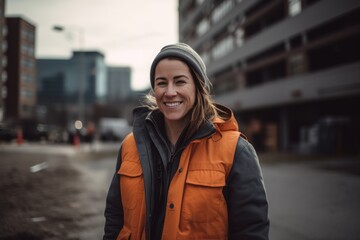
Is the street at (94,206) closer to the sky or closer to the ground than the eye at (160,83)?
closer to the ground

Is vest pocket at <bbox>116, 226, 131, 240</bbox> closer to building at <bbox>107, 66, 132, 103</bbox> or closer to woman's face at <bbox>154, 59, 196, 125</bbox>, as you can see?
woman's face at <bbox>154, 59, 196, 125</bbox>

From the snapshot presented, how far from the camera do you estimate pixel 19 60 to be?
5617mm

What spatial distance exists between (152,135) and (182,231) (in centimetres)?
69

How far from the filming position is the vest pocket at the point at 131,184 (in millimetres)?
2029

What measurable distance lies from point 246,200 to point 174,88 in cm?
86

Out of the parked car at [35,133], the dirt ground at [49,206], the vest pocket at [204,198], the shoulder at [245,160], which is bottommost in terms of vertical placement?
the dirt ground at [49,206]

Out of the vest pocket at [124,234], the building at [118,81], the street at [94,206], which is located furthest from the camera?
the building at [118,81]

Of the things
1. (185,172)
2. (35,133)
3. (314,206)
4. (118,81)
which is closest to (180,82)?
(185,172)

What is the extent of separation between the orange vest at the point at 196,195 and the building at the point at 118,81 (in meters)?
41.3

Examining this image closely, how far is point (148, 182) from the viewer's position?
1.97 metres

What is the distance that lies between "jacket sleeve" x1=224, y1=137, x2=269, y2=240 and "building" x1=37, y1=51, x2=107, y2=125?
314 inches

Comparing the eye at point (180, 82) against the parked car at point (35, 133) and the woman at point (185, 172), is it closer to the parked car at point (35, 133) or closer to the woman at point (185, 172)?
the woman at point (185, 172)

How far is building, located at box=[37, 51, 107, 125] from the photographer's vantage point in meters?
15.7

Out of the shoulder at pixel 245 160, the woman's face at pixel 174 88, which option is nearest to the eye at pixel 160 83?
the woman's face at pixel 174 88
